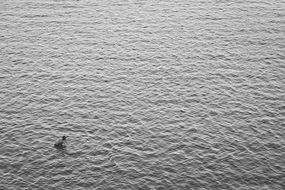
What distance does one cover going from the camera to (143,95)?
70875 mm

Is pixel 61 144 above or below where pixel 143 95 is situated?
below

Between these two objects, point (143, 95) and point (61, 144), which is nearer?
point (61, 144)

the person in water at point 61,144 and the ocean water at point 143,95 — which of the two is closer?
the ocean water at point 143,95

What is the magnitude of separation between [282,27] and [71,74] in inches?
1999

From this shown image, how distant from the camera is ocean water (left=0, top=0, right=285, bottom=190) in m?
53.4

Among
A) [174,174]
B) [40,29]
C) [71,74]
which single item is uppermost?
[40,29]

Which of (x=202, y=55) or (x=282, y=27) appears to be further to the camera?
(x=282, y=27)

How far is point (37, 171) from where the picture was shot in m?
53.1

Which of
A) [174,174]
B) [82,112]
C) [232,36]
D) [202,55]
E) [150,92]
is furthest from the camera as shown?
[232,36]

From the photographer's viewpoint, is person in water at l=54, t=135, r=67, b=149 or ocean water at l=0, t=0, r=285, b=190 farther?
person in water at l=54, t=135, r=67, b=149

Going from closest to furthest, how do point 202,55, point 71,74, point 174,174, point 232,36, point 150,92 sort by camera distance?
point 174,174 < point 150,92 < point 71,74 < point 202,55 < point 232,36

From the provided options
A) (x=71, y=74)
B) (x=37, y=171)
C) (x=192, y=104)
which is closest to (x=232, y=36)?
(x=192, y=104)

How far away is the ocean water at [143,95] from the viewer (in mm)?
53438

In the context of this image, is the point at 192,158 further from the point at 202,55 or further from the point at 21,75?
the point at 21,75
